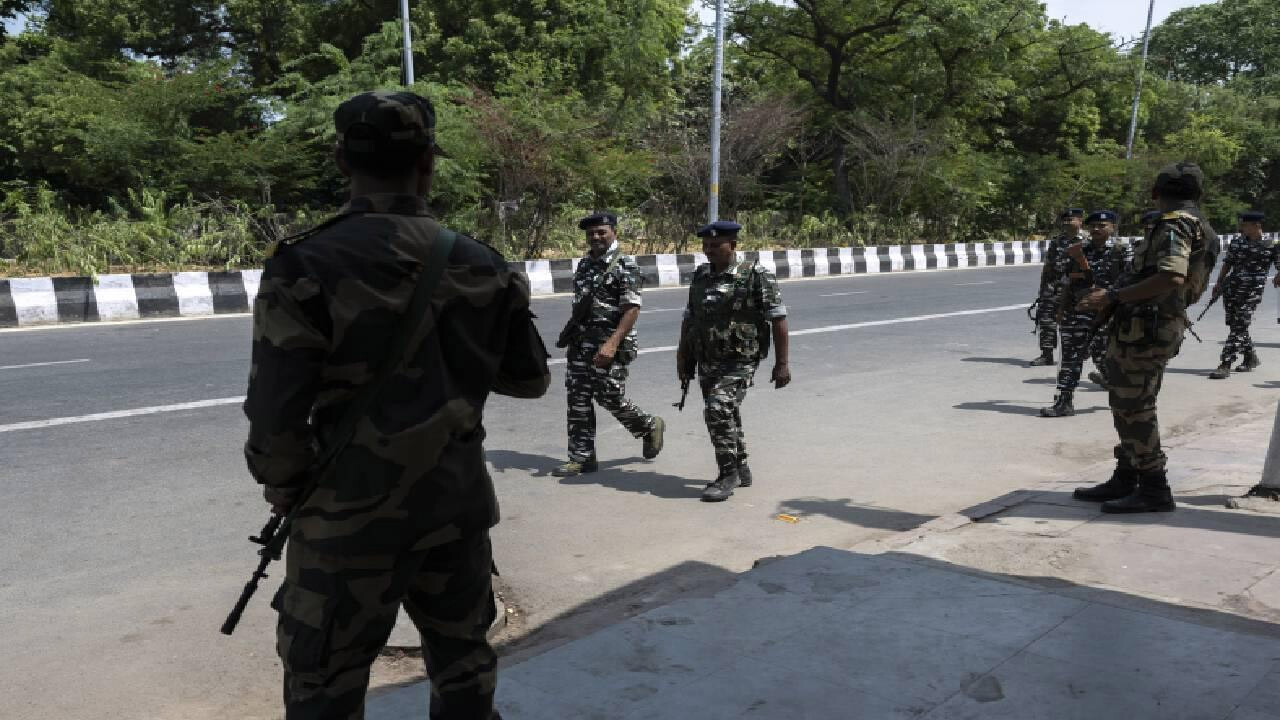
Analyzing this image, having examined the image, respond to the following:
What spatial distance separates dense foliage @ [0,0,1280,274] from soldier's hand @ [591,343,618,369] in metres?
12.6

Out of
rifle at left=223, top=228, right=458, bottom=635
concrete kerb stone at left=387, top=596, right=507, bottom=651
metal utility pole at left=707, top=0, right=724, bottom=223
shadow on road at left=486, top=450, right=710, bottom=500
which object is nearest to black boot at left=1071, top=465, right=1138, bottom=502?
shadow on road at left=486, top=450, right=710, bottom=500

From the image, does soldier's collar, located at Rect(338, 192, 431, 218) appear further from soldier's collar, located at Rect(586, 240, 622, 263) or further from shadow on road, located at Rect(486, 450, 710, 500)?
soldier's collar, located at Rect(586, 240, 622, 263)

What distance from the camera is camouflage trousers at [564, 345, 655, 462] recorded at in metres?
6.49

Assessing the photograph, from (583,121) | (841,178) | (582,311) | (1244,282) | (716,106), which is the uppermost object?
(716,106)

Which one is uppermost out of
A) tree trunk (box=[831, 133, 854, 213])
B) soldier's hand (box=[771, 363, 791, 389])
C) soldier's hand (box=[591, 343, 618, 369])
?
tree trunk (box=[831, 133, 854, 213])

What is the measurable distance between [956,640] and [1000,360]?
340 inches

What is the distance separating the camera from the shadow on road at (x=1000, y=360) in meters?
11.4

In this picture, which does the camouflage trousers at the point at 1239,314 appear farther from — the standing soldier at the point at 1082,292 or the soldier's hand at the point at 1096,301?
the soldier's hand at the point at 1096,301

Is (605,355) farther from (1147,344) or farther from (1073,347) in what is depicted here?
(1073,347)

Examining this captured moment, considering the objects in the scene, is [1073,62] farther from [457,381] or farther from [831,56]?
[457,381]

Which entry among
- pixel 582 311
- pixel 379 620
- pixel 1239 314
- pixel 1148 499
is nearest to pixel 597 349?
pixel 582 311

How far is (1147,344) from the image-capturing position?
17.6 feet

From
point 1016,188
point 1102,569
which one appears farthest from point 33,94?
point 1016,188

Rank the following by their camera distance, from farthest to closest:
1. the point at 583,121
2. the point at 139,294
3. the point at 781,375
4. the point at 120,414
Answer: the point at 583,121 → the point at 139,294 → the point at 120,414 → the point at 781,375
